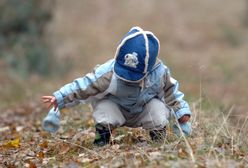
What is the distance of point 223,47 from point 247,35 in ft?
5.17

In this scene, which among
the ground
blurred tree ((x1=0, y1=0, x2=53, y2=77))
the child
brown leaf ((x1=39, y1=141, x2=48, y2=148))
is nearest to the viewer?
the ground

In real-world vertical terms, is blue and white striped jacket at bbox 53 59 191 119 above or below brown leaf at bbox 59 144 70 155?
above

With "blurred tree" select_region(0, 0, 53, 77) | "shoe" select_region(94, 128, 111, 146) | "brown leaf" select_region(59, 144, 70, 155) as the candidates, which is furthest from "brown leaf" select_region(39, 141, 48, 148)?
"blurred tree" select_region(0, 0, 53, 77)

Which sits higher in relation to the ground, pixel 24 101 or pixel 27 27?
pixel 27 27

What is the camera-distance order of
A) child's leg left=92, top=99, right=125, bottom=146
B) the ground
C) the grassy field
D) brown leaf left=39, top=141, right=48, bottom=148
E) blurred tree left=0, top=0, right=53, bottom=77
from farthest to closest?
blurred tree left=0, top=0, right=53, bottom=77
brown leaf left=39, top=141, right=48, bottom=148
child's leg left=92, top=99, right=125, bottom=146
the grassy field
the ground

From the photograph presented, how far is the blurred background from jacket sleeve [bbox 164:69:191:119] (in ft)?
10.1

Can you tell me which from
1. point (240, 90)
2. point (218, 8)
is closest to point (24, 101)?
point (240, 90)

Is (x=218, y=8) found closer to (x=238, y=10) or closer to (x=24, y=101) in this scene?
(x=238, y=10)

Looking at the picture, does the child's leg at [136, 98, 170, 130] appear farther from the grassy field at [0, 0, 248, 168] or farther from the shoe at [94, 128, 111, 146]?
the shoe at [94, 128, 111, 146]

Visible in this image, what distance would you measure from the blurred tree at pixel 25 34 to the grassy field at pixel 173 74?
0.58 metres

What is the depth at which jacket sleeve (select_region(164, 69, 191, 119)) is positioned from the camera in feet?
18.4

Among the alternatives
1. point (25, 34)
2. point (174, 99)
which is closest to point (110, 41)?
point (25, 34)

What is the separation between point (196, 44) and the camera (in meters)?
23.1

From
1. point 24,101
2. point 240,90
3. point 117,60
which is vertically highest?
point 117,60
